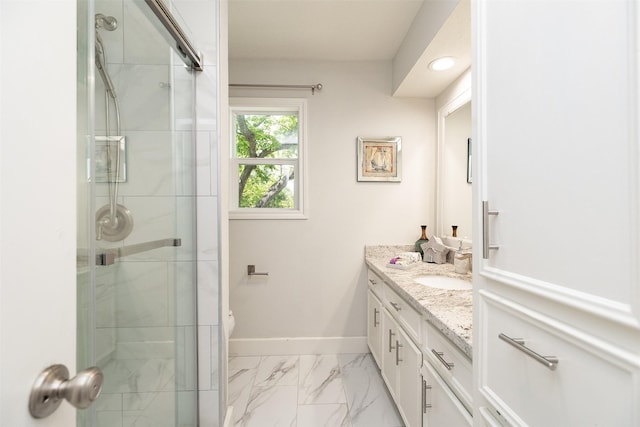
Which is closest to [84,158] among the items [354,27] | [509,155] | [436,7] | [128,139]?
[128,139]

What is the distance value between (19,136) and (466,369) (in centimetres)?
123

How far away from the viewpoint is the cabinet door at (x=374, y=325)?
2176 mm

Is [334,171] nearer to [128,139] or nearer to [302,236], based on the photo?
[302,236]

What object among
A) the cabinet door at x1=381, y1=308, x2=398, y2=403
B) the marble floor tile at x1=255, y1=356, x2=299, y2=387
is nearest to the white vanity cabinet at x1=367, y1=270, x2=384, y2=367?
the cabinet door at x1=381, y1=308, x2=398, y2=403

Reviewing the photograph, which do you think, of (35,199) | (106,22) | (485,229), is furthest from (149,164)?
(485,229)

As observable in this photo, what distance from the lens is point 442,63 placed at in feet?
6.55

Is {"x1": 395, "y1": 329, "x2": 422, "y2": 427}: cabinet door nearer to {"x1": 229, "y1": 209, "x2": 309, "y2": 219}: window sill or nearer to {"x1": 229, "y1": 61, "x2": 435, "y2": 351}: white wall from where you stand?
{"x1": 229, "y1": 61, "x2": 435, "y2": 351}: white wall

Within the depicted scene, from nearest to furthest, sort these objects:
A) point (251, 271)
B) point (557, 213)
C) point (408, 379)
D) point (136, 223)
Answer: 1. point (557, 213)
2. point (136, 223)
3. point (408, 379)
4. point (251, 271)

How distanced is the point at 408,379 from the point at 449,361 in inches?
21.0

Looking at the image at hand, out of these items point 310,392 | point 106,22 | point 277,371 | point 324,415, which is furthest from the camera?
point 277,371

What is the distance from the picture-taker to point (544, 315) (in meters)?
0.64

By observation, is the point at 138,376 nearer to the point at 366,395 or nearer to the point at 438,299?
the point at 438,299

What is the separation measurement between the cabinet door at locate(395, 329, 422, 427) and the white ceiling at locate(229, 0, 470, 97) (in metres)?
1.71

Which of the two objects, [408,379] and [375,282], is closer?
[408,379]
